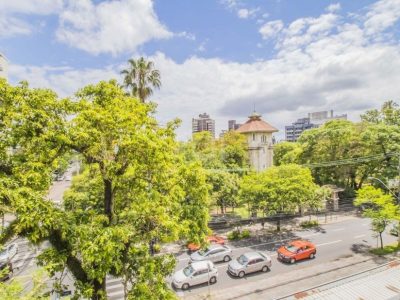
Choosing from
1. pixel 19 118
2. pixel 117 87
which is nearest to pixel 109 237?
pixel 19 118

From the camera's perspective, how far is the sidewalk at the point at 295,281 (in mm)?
15367

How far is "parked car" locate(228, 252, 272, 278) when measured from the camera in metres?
17.6

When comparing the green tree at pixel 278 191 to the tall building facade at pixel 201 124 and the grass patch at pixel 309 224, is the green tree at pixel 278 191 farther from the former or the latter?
the tall building facade at pixel 201 124

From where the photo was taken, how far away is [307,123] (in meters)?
164

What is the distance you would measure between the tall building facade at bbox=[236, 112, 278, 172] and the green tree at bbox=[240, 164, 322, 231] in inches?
644

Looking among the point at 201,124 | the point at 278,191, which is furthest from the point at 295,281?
the point at 201,124

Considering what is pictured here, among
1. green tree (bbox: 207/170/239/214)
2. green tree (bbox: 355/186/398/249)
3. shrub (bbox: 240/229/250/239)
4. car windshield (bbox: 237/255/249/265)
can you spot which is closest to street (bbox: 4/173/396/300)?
car windshield (bbox: 237/255/249/265)

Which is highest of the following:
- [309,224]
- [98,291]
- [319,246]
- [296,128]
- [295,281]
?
[296,128]

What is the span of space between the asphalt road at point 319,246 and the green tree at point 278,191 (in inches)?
135

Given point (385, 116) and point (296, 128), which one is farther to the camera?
point (296, 128)

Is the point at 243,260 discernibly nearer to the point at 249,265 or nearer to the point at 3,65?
the point at 249,265

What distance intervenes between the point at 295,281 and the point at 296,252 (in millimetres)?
3237

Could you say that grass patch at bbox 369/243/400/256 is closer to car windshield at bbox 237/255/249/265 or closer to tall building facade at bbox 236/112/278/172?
car windshield at bbox 237/255/249/265

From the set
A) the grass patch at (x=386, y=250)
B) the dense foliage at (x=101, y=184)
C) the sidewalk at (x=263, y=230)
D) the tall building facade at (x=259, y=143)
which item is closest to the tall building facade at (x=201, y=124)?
the tall building facade at (x=259, y=143)
